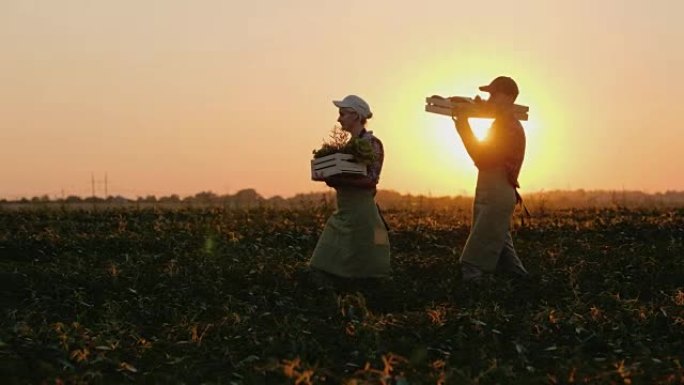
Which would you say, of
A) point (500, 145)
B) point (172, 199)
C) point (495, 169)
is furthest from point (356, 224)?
point (172, 199)

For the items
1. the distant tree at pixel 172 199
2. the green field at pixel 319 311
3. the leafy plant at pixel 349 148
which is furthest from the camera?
the distant tree at pixel 172 199

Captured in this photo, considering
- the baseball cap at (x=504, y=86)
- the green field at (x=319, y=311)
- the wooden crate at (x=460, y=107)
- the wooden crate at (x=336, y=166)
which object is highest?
the baseball cap at (x=504, y=86)

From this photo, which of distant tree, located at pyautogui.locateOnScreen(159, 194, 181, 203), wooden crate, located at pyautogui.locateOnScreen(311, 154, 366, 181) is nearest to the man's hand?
wooden crate, located at pyautogui.locateOnScreen(311, 154, 366, 181)

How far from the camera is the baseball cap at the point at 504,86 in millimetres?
9695

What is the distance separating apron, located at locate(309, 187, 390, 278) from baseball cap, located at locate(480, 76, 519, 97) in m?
1.78

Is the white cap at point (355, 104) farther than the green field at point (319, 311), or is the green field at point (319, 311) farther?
the white cap at point (355, 104)

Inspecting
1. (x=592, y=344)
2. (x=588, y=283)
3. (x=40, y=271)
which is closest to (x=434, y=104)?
(x=588, y=283)

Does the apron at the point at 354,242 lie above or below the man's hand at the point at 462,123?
below

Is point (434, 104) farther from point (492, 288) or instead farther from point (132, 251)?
point (132, 251)

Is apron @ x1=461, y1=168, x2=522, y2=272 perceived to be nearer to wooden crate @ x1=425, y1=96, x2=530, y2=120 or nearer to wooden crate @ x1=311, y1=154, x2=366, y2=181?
wooden crate @ x1=425, y1=96, x2=530, y2=120

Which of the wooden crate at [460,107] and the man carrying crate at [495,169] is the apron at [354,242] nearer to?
the man carrying crate at [495,169]

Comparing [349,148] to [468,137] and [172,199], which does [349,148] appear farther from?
[172,199]

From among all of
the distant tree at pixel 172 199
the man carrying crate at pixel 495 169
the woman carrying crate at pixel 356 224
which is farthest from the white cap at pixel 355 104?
the distant tree at pixel 172 199

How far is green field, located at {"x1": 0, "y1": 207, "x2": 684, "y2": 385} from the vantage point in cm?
562
